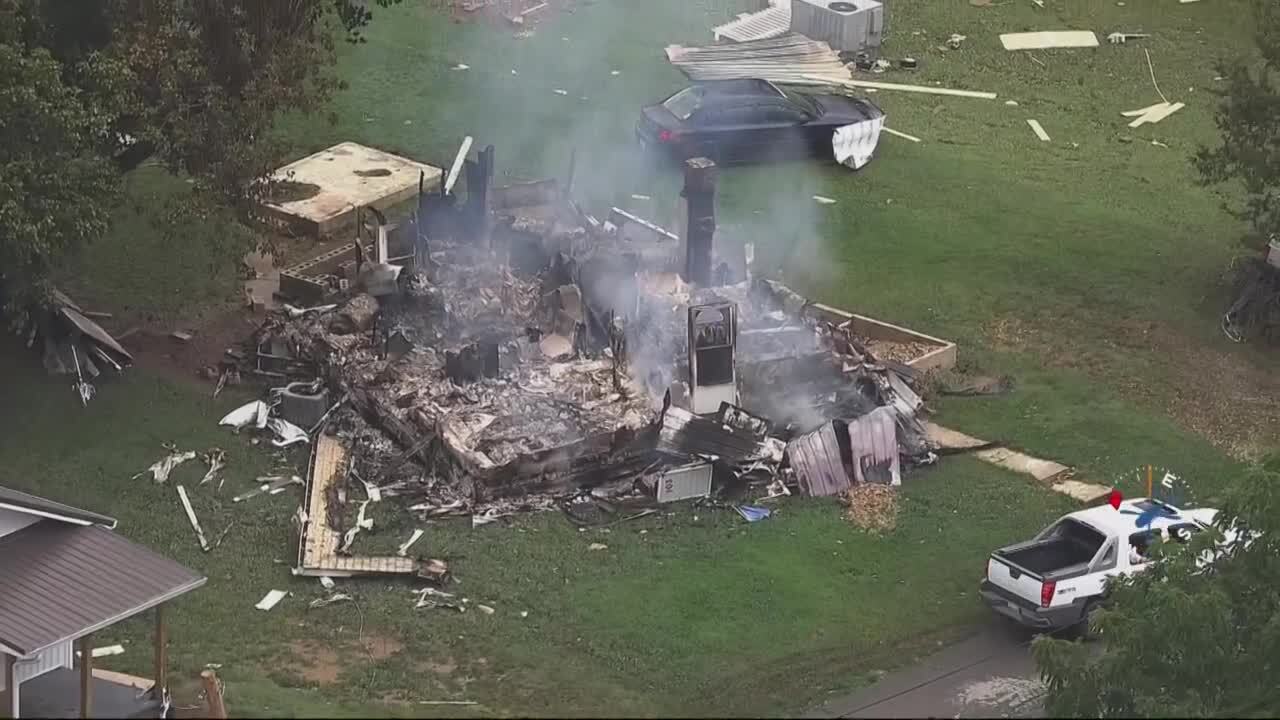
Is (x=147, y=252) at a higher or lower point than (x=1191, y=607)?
lower

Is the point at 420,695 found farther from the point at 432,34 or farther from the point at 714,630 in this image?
the point at 432,34

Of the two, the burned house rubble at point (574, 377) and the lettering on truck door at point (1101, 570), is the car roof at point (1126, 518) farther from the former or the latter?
the burned house rubble at point (574, 377)

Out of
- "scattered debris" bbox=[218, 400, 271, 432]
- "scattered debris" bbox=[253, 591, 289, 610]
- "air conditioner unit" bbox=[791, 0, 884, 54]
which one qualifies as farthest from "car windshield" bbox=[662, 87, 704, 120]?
"scattered debris" bbox=[253, 591, 289, 610]

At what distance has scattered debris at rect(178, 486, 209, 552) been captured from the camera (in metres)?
20.4

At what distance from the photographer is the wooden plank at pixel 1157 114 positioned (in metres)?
33.6

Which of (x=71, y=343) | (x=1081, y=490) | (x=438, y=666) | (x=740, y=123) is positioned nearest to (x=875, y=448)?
A: (x=1081, y=490)

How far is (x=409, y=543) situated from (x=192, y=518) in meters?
2.56

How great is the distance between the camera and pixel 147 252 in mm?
27359

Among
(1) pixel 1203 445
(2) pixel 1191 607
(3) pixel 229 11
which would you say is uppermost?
(3) pixel 229 11

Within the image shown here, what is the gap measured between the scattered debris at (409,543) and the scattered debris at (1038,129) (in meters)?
16.6

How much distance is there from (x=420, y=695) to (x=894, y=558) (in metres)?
5.81

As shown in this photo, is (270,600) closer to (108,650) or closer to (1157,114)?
(108,650)

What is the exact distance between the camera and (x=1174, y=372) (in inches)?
995

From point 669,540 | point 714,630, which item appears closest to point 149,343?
point 669,540
